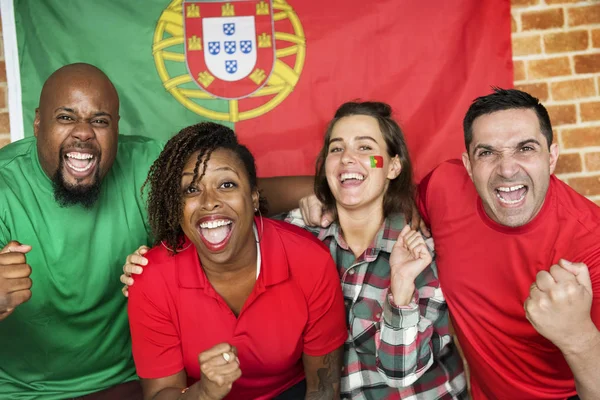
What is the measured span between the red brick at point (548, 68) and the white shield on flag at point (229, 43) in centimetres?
128

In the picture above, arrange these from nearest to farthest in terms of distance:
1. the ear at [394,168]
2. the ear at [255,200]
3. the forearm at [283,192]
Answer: the ear at [255,200] < the ear at [394,168] < the forearm at [283,192]

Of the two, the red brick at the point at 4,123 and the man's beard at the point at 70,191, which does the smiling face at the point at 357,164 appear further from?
the red brick at the point at 4,123

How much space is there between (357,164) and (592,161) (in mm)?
1334

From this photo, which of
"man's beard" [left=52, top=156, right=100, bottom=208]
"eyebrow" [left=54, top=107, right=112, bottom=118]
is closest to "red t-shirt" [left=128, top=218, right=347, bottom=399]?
"man's beard" [left=52, top=156, right=100, bottom=208]

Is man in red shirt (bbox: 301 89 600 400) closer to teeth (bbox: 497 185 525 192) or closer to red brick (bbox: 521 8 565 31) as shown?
teeth (bbox: 497 185 525 192)

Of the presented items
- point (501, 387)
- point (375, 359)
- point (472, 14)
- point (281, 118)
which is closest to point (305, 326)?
point (375, 359)

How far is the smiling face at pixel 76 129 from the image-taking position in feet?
6.59

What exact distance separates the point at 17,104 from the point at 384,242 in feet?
5.99

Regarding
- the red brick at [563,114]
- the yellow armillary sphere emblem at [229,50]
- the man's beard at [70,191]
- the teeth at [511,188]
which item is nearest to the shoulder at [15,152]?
the man's beard at [70,191]

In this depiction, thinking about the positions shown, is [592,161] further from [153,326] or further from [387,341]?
[153,326]

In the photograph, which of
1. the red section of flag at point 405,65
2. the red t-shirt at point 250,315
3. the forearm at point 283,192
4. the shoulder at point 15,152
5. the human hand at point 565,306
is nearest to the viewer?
the human hand at point 565,306

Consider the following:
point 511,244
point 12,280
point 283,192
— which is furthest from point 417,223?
point 12,280

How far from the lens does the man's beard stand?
6.60 ft

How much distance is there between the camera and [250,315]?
183 centimetres
